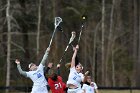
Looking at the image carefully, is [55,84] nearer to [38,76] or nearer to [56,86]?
[56,86]

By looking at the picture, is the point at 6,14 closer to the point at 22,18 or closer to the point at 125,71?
the point at 22,18

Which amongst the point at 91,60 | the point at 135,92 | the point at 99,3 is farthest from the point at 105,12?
the point at 135,92

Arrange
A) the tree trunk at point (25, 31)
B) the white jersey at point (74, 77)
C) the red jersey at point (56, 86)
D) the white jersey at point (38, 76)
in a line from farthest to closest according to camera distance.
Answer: the tree trunk at point (25, 31) < the red jersey at point (56, 86) < the white jersey at point (74, 77) < the white jersey at point (38, 76)

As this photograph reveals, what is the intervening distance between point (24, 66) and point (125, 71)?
14744mm

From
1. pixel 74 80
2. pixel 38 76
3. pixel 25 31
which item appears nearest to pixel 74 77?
pixel 74 80

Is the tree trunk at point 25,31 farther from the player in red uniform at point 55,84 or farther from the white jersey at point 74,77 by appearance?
the white jersey at point 74,77

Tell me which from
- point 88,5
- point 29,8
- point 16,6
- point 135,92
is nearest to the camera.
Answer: point 135,92

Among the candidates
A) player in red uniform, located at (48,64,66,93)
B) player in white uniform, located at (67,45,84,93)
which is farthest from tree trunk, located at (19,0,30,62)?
player in white uniform, located at (67,45,84,93)

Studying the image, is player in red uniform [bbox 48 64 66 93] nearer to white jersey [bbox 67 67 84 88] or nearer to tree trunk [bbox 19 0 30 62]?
white jersey [bbox 67 67 84 88]

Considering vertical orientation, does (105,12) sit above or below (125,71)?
above

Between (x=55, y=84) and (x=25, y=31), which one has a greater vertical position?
(x=25, y=31)

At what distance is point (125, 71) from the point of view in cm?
5597

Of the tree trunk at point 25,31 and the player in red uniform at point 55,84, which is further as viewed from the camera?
the tree trunk at point 25,31

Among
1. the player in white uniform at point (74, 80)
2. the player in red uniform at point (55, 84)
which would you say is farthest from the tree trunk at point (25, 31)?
the player in white uniform at point (74, 80)
